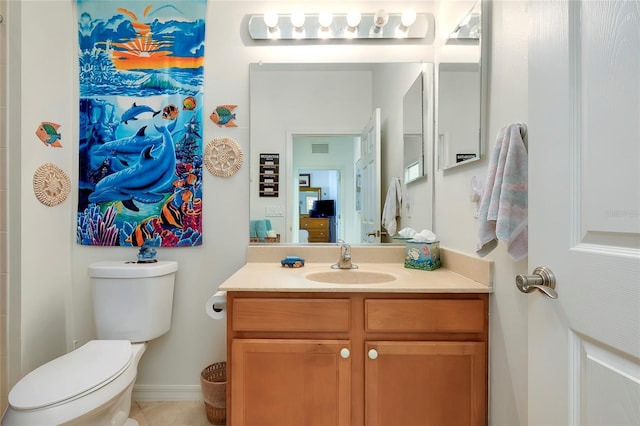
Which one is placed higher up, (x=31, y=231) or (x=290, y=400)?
(x=31, y=231)

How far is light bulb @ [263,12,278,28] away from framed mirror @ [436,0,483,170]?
2.98 feet

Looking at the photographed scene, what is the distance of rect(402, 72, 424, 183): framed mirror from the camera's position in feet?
5.76

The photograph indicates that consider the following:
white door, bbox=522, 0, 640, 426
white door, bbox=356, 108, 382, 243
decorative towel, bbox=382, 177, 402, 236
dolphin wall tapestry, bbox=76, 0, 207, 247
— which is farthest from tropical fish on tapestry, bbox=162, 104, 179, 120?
white door, bbox=522, 0, 640, 426

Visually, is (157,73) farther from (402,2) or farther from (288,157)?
(402,2)

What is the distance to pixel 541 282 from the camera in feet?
2.35

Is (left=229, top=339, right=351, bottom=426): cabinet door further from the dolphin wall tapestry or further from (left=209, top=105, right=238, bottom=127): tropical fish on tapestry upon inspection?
(left=209, top=105, right=238, bottom=127): tropical fish on tapestry

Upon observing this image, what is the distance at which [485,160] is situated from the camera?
1217mm

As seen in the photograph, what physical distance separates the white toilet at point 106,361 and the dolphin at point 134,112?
80cm

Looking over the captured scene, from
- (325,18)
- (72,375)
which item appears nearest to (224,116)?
(325,18)

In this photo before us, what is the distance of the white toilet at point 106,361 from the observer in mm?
1089

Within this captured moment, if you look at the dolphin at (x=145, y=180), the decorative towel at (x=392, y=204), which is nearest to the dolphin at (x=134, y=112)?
the dolphin at (x=145, y=180)

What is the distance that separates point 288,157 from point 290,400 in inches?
47.1

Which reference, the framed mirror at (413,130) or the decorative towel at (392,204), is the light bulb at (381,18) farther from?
the decorative towel at (392,204)

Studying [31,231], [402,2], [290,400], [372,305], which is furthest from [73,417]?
[402,2]
